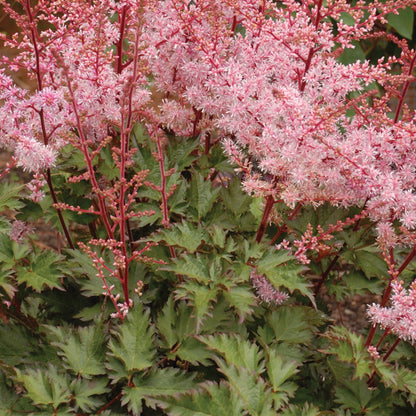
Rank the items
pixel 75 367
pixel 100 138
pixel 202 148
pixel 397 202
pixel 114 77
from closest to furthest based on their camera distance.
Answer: pixel 75 367 → pixel 397 202 → pixel 114 77 → pixel 100 138 → pixel 202 148

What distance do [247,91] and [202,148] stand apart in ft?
1.70

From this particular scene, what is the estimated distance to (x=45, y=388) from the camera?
118cm

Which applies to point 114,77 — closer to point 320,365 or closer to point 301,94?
point 301,94

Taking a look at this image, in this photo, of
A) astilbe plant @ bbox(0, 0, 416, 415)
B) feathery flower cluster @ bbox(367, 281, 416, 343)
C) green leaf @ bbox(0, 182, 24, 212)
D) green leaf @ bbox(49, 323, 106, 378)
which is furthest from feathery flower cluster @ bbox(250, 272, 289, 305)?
green leaf @ bbox(0, 182, 24, 212)

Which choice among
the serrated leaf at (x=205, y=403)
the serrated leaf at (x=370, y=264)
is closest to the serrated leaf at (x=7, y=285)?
the serrated leaf at (x=205, y=403)

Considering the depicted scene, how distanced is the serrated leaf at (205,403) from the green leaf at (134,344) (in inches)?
5.3

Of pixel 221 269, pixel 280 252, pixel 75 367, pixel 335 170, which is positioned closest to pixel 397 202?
pixel 335 170

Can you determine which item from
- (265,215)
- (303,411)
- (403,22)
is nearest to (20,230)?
(265,215)

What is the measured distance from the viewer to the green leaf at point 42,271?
1396 millimetres

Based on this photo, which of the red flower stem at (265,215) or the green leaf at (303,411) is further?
the red flower stem at (265,215)

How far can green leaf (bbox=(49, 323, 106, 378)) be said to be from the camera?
1257mm

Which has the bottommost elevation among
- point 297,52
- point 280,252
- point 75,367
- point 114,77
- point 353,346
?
point 75,367

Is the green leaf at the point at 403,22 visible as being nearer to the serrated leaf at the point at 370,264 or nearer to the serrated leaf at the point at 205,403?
the serrated leaf at the point at 370,264

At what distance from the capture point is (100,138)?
1.69 m
